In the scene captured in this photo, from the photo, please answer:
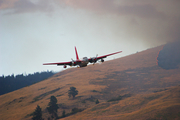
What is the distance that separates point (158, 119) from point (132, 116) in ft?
64.6

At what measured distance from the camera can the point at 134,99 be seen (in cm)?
16738

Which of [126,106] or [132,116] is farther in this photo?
[126,106]

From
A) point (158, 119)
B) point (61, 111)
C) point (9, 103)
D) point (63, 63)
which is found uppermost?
point (63, 63)

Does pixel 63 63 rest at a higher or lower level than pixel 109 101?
higher

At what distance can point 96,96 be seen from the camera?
176125 millimetres

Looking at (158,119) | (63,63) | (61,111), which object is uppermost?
(63,63)

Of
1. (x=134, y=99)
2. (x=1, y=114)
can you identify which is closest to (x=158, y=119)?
(x=134, y=99)

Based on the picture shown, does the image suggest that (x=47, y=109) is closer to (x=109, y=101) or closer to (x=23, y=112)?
(x=23, y=112)

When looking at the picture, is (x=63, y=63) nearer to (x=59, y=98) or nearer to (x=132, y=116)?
(x=132, y=116)

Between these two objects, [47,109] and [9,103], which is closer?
[47,109]

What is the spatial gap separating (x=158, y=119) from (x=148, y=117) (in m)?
7.18

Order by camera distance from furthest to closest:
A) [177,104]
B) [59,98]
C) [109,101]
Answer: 1. [59,98]
2. [109,101]
3. [177,104]

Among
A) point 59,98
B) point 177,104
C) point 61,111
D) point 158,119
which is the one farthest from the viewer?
point 59,98

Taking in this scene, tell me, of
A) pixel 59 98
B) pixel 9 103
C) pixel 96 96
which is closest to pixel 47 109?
pixel 59 98
